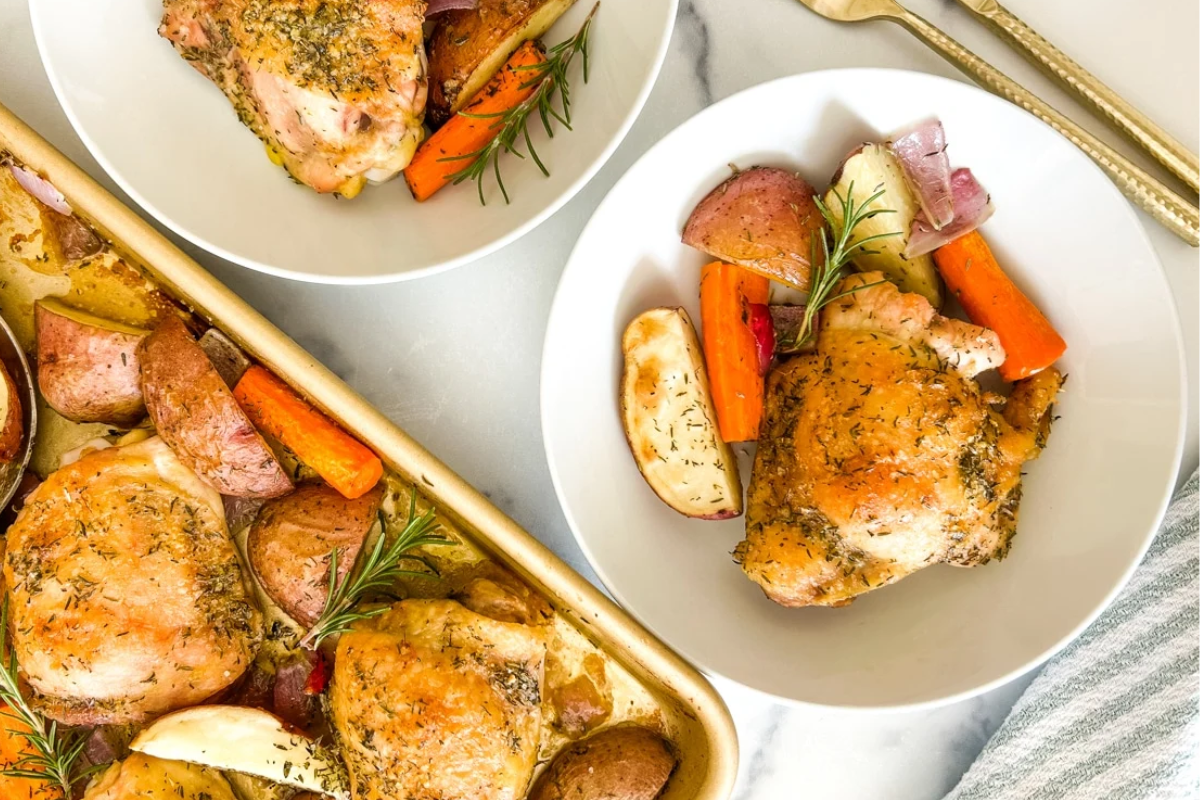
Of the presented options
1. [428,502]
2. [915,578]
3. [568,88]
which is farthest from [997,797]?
[568,88]

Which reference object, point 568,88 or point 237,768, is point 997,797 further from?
point 568,88

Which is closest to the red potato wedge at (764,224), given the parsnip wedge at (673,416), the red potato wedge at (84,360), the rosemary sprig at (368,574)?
the parsnip wedge at (673,416)

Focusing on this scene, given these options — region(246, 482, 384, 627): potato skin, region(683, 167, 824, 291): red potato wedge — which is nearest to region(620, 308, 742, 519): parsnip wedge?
region(683, 167, 824, 291): red potato wedge

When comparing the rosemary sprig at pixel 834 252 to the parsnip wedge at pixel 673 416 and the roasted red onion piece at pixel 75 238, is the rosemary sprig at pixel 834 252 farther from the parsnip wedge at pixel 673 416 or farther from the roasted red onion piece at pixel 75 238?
the roasted red onion piece at pixel 75 238

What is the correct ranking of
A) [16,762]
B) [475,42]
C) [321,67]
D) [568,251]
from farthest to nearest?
[568,251] → [16,762] → [475,42] → [321,67]

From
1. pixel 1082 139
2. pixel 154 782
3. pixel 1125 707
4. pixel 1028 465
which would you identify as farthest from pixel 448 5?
pixel 1125 707

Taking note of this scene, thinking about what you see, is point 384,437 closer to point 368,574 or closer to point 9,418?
point 368,574
